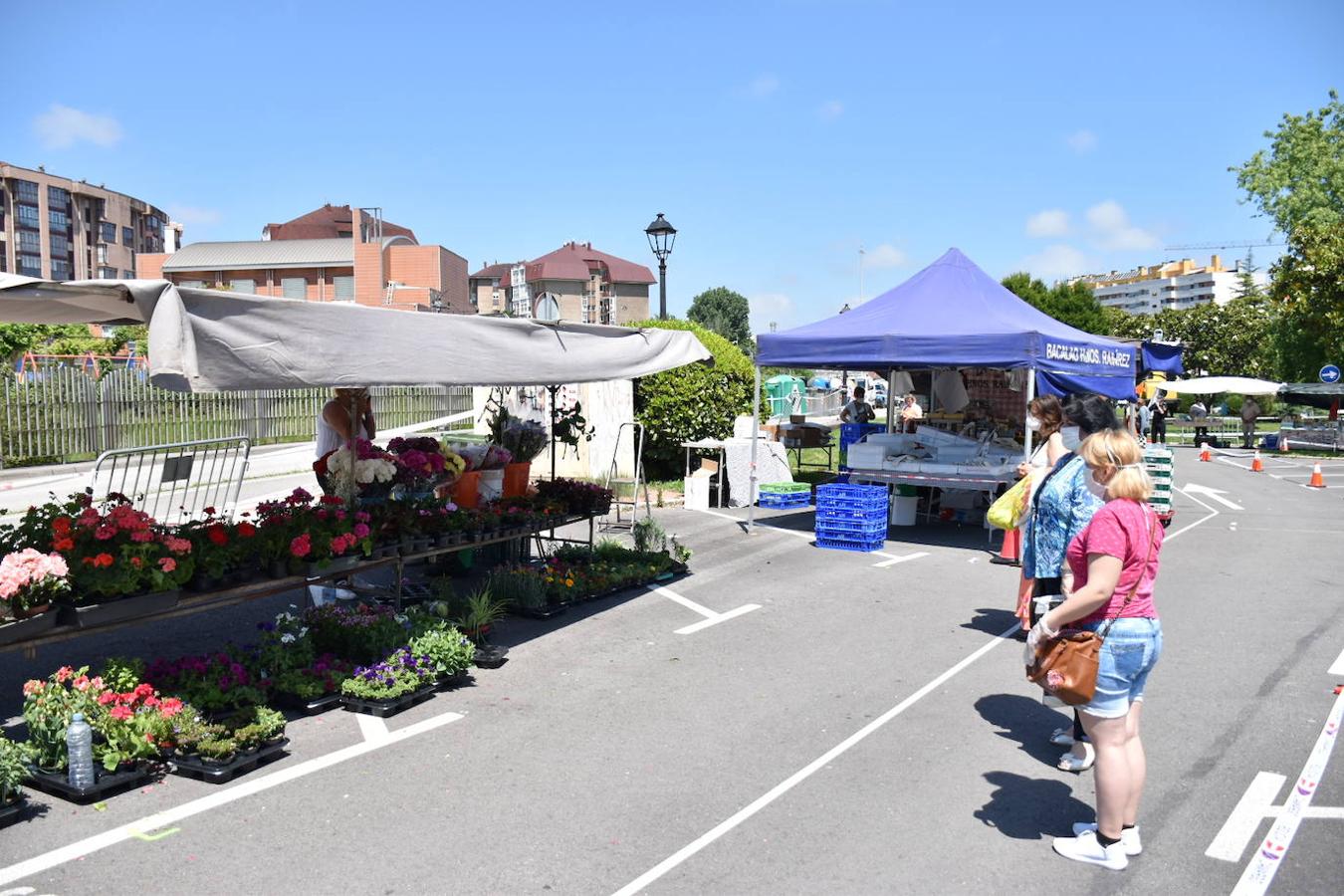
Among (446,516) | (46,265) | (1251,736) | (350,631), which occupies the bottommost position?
(1251,736)

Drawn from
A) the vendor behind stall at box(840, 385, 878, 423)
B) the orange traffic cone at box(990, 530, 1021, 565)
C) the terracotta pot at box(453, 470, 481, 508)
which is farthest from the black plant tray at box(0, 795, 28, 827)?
the vendor behind stall at box(840, 385, 878, 423)

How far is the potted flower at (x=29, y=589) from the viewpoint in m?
4.33

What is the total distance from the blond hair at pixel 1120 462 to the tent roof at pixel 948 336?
7182 mm

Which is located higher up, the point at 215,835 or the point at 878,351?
the point at 878,351

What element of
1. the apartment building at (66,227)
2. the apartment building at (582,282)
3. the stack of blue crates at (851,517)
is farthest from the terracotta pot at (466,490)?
the apartment building at (66,227)

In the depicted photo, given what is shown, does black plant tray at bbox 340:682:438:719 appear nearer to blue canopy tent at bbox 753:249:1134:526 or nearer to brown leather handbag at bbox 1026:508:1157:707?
brown leather handbag at bbox 1026:508:1157:707

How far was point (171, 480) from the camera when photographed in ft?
22.8

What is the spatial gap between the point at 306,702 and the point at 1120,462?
4599 mm

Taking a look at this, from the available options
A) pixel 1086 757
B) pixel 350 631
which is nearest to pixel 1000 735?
pixel 1086 757

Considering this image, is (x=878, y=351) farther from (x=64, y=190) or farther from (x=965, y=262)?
(x=64, y=190)

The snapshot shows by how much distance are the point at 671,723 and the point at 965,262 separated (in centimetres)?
991

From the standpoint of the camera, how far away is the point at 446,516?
23.5 ft

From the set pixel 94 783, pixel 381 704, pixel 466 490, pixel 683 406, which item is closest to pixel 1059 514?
pixel 381 704

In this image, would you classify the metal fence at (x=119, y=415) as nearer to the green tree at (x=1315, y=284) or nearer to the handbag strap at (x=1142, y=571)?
the handbag strap at (x=1142, y=571)
